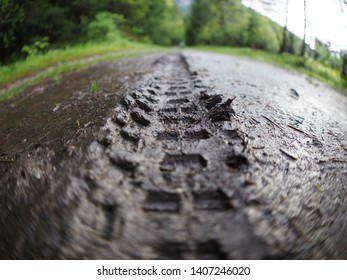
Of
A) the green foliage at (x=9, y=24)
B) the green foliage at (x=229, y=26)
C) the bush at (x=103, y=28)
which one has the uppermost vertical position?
the green foliage at (x=9, y=24)

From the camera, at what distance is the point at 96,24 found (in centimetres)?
1173

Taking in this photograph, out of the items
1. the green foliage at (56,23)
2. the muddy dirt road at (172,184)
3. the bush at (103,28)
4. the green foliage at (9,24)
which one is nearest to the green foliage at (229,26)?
the green foliage at (56,23)

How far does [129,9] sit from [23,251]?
1745 centimetres

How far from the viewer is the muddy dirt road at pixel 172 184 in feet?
5.09

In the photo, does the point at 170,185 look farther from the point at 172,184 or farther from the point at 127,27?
the point at 127,27

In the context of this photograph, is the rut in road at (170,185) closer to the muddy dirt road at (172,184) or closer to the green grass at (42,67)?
the muddy dirt road at (172,184)

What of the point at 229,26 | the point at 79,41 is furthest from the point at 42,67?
the point at 229,26

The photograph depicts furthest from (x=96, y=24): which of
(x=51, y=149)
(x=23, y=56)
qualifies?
(x=51, y=149)

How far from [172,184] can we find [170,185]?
0.7 inches

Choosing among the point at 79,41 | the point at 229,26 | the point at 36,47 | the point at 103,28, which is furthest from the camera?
the point at 229,26

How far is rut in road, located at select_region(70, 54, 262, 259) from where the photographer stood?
153cm

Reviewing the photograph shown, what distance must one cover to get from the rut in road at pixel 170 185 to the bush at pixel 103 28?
33.3 ft

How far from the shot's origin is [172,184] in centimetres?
191

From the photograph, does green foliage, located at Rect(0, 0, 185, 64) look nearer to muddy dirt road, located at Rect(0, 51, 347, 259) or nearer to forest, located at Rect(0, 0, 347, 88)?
forest, located at Rect(0, 0, 347, 88)
